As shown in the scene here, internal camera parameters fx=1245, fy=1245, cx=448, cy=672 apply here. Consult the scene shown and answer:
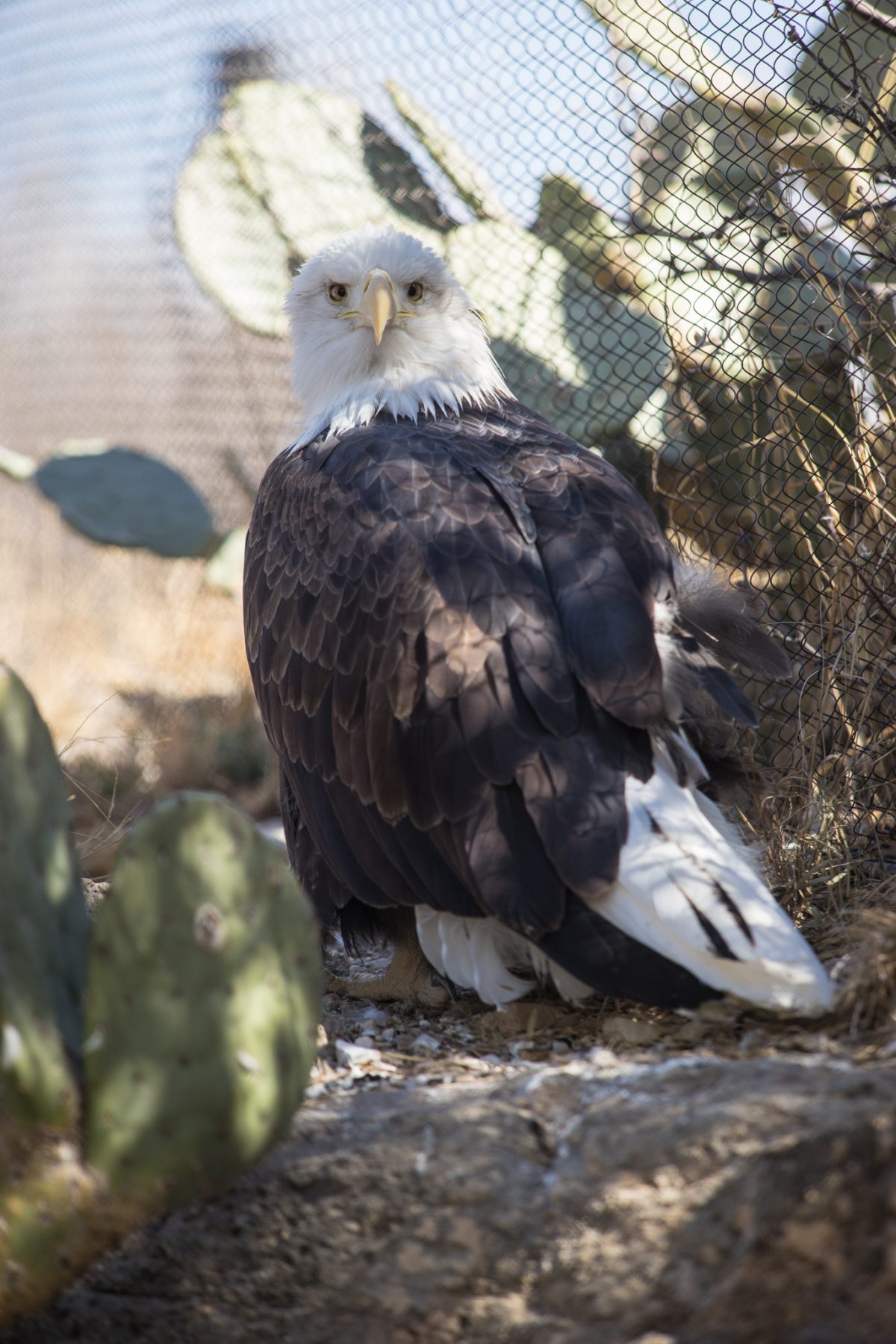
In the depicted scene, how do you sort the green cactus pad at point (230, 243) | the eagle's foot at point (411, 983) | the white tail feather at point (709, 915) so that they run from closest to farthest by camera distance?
the white tail feather at point (709, 915)
the eagle's foot at point (411, 983)
the green cactus pad at point (230, 243)

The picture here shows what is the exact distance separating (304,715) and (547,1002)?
992mm

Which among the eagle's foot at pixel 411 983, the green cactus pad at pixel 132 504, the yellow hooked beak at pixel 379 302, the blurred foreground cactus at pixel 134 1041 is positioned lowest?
the green cactus pad at pixel 132 504

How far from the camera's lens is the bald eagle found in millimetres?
2701

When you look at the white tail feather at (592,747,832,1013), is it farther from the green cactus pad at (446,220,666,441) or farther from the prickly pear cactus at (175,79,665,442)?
the green cactus pad at (446,220,666,441)

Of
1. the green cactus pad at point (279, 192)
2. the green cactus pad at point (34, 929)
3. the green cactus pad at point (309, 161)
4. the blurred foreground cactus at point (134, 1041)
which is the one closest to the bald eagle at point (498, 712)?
the blurred foreground cactus at point (134, 1041)

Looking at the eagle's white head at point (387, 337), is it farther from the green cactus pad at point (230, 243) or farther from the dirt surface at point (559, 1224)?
the green cactus pad at point (230, 243)

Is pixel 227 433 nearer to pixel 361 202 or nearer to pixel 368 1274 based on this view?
pixel 361 202

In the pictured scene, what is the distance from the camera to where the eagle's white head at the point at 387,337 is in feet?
12.8

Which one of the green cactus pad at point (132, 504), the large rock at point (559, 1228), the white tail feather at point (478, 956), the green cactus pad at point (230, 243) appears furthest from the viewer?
the green cactus pad at point (132, 504)

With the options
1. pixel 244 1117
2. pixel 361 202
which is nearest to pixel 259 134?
pixel 361 202

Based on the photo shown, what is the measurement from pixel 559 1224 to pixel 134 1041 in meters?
0.81

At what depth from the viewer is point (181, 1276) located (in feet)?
7.67

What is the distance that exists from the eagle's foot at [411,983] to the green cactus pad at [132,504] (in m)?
5.25

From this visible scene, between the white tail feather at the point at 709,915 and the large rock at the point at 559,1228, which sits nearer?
the large rock at the point at 559,1228
